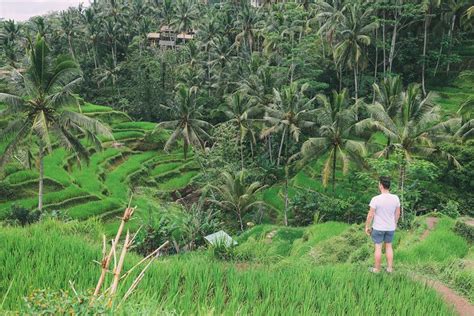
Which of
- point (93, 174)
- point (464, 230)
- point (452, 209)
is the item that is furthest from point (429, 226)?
point (93, 174)

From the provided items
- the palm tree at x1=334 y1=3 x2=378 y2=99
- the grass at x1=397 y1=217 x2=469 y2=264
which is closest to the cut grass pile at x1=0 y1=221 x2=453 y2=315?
the grass at x1=397 y1=217 x2=469 y2=264

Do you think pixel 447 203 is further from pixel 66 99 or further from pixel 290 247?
pixel 66 99

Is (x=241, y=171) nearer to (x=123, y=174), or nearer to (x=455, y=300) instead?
(x=123, y=174)

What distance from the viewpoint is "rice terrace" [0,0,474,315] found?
17.9 feet

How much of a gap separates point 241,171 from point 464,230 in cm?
1541

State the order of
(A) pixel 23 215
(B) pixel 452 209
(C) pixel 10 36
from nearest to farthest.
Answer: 1. (A) pixel 23 215
2. (B) pixel 452 209
3. (C) pixel 10 36

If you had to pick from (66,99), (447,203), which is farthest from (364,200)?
(66,99)

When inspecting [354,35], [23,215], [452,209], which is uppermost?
[354,35]

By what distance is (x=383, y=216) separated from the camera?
251 inches

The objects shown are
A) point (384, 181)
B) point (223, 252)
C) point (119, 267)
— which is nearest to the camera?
point (119, 267)

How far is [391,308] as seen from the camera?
17.0 feet

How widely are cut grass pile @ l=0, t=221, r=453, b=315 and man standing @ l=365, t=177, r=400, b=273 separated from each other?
555mm

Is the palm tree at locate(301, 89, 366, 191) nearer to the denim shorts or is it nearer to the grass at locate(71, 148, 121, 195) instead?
the grass at locate(71, 148, 121, 195)

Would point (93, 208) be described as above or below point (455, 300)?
below
